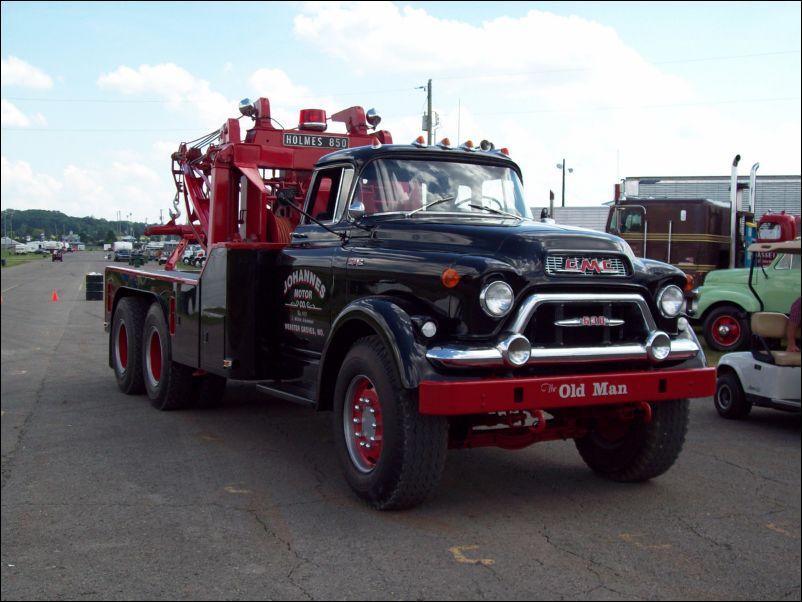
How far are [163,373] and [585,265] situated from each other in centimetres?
494

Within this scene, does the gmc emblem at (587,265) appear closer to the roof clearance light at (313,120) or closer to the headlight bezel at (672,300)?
the headlight bezel at (672,300)

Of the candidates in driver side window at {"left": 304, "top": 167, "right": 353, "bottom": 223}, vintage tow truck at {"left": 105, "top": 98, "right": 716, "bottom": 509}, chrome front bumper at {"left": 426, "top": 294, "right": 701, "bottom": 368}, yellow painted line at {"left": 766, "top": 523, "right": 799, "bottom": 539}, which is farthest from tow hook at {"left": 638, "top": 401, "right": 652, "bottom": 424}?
driver side window at {"left": 304, "top": 167, "right": 353, "bottom": 223}

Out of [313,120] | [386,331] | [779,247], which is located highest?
[313,120]

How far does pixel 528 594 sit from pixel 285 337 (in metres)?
3.69

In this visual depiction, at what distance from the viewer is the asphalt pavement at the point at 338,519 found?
12.1ft

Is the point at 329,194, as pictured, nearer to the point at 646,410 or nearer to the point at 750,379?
the point at 646,410

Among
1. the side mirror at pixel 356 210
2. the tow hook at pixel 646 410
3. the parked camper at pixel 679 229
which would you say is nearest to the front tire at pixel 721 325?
the parked camper at pixel 679 229

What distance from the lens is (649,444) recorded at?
5637 millimetres

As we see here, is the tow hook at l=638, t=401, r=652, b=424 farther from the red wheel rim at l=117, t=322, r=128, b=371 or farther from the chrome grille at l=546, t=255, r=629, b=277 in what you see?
the red wheel rim at l=117, t=322, r=128, b=371

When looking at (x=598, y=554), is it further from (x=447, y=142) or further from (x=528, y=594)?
(x=447, y=142)

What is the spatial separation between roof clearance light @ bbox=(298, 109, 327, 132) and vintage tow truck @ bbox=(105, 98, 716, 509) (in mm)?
997

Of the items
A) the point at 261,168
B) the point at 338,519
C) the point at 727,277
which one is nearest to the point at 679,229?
the point at 727,277

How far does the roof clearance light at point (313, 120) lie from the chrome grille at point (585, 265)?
4140 mm

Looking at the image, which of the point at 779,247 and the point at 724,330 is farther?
the point at 724,330
